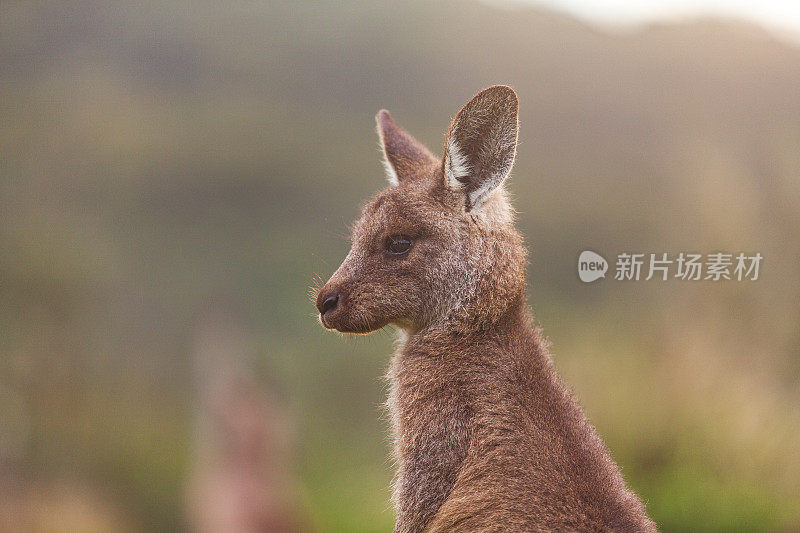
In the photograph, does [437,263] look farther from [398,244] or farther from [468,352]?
[468,352]

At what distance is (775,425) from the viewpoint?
4.39 m

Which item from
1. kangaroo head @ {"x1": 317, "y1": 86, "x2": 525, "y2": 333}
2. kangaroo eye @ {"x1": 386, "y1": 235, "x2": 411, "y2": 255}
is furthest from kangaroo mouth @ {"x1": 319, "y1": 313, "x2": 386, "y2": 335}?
kangaroo eye @ {"x1": 386, "y1": 235, "x2": 411, "y2": 255}

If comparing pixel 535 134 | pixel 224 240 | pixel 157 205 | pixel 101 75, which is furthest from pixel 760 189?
pixel 101 75

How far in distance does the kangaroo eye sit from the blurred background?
1.16 m

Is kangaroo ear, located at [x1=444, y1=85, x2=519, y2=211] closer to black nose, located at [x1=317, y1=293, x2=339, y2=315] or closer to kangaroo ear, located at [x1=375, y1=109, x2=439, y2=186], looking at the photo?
kangaroo ear, located at [x1=375, y1=109, x2=439, y2=186]

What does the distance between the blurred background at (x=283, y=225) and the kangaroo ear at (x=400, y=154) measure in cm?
94

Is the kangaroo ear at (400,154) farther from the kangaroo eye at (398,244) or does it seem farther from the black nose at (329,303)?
the black nose at (329,303)

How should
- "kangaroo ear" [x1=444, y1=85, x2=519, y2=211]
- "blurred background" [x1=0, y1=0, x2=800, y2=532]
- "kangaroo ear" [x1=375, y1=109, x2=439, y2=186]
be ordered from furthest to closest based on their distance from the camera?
"blurred background" [x1=0, y1=0, x2=800, y2=532], "kangaroo ear" [x1=375, y1=109, x2=439, y2=186], "kangaroo ear" [x1=444, y1=85, x2=519, y2=211]

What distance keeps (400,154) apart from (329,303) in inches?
24.5

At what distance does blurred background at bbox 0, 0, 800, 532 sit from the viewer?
363 cm

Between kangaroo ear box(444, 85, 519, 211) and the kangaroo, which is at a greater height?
kangaroo ear box(444, 85, 519, 211)

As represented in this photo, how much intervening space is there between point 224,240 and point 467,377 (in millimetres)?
2049

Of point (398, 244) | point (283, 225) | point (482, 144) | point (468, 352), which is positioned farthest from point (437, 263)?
point (283, 225)

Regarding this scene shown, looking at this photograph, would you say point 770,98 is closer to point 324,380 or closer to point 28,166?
point 324,380
